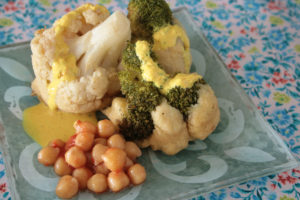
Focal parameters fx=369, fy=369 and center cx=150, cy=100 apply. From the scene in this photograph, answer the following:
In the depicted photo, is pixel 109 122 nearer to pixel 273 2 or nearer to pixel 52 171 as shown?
pixel 52 171

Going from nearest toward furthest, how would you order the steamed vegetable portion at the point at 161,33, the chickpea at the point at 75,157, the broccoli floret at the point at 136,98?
the chickpea at the point at 75,157, the broccoli floret at the point at 136,98, the steamed vegetable portion at the point at 161,33

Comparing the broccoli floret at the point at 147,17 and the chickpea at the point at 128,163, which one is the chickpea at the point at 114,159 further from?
the broccoli floret at the point at 147,17

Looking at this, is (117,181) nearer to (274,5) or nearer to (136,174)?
(136,174)

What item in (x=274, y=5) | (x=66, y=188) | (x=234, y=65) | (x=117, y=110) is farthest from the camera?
(x=274, y=5)

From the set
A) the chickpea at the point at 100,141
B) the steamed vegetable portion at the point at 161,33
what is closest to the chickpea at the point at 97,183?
the chickpea at the point at 100,141

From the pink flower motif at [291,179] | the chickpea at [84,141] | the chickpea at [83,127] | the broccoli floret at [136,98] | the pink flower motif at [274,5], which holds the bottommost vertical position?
Result: the pink flower motif at [291,179]

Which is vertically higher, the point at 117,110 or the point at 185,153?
Result: the point at 117,110

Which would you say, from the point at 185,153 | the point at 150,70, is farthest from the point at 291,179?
the point at 150,70

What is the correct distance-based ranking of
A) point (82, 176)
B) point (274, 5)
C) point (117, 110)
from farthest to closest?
1. point (274, 5)
2. point (117, 110)
3. point (82, 176)
